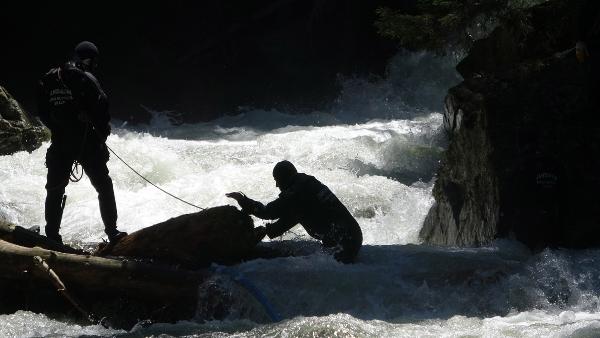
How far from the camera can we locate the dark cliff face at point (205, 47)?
21.5 metres

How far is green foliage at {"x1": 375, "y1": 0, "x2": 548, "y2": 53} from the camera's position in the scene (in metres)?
9.37

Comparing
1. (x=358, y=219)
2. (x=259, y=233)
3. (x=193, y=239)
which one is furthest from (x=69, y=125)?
(x=358, y=219)

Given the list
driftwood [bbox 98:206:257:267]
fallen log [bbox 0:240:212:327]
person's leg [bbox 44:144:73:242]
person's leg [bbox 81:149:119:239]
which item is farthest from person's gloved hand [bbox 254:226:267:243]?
person's leg [bbox 44:144:73:242]

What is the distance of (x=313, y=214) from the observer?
23.3 ft

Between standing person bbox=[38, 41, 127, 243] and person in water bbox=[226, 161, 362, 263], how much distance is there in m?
1.31

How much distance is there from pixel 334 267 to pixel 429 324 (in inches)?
42.2

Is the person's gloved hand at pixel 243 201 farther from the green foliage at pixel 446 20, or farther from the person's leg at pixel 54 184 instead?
the green foliage at pixel 446 20

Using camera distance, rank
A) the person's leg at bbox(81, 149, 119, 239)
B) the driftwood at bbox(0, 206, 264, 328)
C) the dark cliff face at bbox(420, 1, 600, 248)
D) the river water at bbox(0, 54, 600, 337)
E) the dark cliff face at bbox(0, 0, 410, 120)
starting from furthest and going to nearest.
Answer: the dark cliff face at bbox(0, 0, 410, 120) → the dark cliff face at bbox(420, 1, 600, 248) → the person's leg at bbox(81, 149, 119, 239) → the driftwood at bbox(0, 206, 264, 328) → the river water at bbox(0, 54, 600, 337)

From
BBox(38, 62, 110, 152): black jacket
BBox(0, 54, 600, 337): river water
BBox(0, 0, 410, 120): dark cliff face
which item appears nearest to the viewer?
BBox(0, 54, 600, 337): river water

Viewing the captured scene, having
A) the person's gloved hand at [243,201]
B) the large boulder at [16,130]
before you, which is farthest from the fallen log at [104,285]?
the large boulder at [16,130]

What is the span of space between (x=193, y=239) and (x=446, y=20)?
14.5 feet

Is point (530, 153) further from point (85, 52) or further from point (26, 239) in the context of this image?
point (26, 239)

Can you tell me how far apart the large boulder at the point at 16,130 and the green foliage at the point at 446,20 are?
6501mm

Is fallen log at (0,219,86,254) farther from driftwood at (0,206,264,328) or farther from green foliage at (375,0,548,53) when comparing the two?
green foliage at (375,0,548,53)
